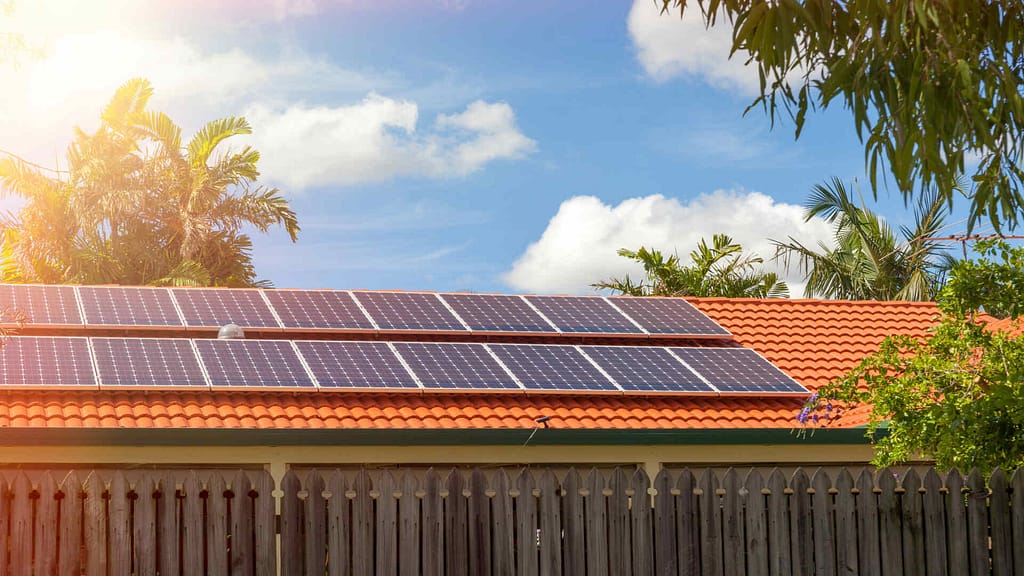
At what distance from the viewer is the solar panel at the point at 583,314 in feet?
57.6

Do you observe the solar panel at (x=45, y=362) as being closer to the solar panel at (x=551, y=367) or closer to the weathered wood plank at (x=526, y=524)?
the solar panel at (x=551, y=367)

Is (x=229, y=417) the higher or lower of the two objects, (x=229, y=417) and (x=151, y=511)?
the higher

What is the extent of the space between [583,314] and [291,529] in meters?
9.86

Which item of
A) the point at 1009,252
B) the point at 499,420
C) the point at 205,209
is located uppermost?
the point at 205,209

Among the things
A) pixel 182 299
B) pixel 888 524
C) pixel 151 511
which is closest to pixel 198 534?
pixel 151 511

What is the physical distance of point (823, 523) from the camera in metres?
9.73

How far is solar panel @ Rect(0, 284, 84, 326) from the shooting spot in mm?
15727

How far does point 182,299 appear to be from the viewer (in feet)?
56.7

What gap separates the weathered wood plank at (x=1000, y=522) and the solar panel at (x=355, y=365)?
24.2 ft

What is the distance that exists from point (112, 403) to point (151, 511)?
5.88 metres

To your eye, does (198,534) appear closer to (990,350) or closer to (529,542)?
(529,542)

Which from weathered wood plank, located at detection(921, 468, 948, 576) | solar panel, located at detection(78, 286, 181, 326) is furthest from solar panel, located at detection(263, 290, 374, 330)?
weathered wood plank, located at detection(921, 468, 948, 576)

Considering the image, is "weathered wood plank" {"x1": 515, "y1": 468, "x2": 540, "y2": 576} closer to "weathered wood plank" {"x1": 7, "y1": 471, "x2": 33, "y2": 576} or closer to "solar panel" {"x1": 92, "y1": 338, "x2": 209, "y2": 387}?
"weathered wood plank" {"x1": 7, "y1": 471, "x2": 33, "y2": 576}

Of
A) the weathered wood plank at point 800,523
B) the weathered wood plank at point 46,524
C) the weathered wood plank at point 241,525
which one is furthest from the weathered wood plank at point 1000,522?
the weathered wood plank at point 46,524
